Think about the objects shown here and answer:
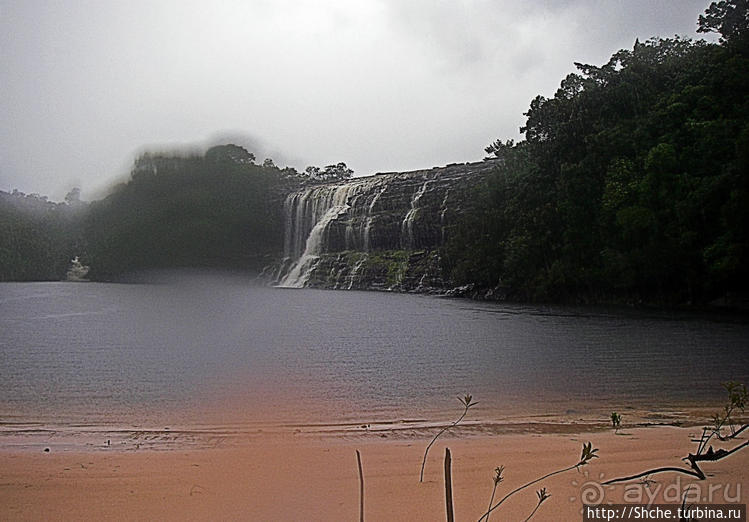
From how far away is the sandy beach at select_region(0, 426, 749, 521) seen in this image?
434 centimetres

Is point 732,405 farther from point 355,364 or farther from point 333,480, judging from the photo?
point 355,364

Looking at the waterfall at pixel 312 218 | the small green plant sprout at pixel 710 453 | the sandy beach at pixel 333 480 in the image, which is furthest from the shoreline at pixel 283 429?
the waterfall at pixel 312 218

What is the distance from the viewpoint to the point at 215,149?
74250 mm

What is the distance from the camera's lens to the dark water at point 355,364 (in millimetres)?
10688

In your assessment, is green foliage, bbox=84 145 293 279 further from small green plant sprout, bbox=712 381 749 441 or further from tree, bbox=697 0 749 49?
small green plant sprout, bbox=712 381 749 441

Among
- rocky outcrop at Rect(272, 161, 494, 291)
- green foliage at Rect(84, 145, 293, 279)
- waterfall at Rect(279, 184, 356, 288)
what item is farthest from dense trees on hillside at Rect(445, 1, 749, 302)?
green foliage at Rect(84, 145, 293, 279)

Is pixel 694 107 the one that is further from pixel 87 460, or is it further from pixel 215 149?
pixel 215 149

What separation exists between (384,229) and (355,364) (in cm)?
4035

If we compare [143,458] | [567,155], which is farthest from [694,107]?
[143,458]

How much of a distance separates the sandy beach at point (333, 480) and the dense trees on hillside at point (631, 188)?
24.6m

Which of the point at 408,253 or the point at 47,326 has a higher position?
the point at 408,253

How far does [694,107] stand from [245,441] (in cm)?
3126

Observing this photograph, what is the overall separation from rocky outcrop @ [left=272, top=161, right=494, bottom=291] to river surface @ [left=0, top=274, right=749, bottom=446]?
23270 millimetres

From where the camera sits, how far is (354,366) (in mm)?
14969
